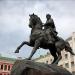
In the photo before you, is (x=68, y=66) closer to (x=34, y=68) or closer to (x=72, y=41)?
(x=72, y=41)

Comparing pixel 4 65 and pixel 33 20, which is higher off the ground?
pixel 4 65

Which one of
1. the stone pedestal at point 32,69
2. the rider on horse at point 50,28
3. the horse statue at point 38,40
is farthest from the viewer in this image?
the rider on horse at point 50,28

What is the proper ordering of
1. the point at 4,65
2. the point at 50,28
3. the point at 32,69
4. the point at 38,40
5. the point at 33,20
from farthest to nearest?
the point at 4,65
the point at 50,28
the point at 33,20
the point at 38,40
the point at 32,69

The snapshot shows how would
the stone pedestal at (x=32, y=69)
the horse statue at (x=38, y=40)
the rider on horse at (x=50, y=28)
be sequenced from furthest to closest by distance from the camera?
the rider on horse at (x=50, y=28) < the horse statue at (x=38, y=40) < the stone pedestal at (x=32, y=69)

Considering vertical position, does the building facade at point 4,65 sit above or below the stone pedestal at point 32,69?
above

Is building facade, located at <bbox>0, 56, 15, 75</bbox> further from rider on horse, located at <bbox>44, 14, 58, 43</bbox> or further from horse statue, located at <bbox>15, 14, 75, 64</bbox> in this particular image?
horse statue, located at <bbox>15, 14, 75, 64</bbox>

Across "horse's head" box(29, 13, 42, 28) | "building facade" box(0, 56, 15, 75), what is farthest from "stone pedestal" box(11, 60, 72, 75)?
"building facade" box(0, 56, 15, 75)

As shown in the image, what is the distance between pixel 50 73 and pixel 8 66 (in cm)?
5988

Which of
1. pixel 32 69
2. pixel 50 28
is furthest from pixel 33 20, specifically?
pixel 32 69

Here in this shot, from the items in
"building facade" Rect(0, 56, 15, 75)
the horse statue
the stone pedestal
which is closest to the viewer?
the stone pedestal

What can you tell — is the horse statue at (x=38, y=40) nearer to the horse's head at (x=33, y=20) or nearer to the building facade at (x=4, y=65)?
the horse's head at (x=33, y=20)

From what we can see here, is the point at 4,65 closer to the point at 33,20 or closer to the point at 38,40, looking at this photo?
the point at 33,20

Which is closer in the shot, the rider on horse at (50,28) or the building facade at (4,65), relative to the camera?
the rider on horse at (50,28)

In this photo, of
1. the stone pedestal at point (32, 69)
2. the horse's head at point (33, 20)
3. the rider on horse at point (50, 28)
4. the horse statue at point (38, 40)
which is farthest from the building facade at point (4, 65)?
the stone pedestal at point (32, 69)
